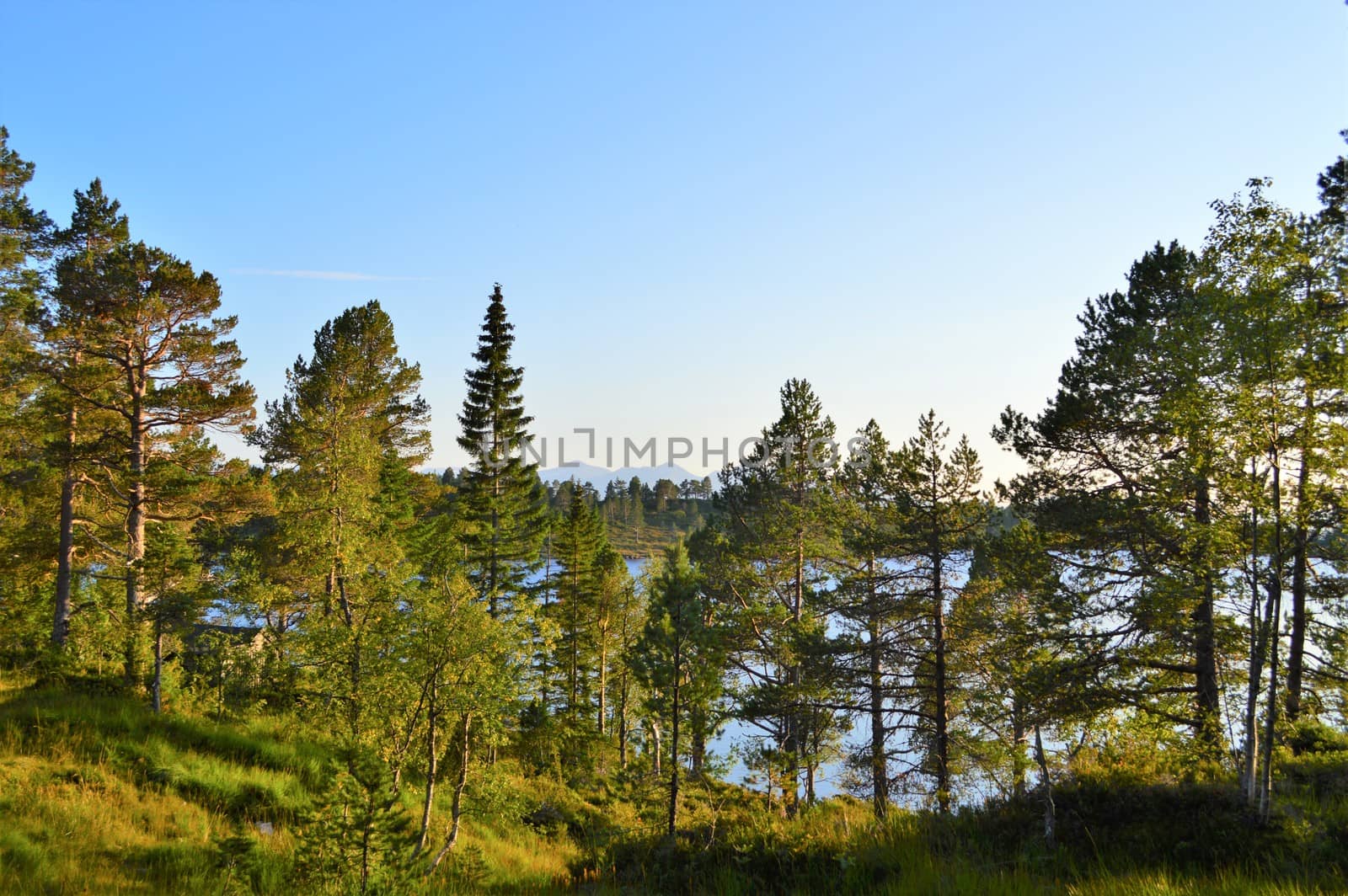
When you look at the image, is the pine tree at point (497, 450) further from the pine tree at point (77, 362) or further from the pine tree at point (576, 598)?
the pine tree at point (77, 362)

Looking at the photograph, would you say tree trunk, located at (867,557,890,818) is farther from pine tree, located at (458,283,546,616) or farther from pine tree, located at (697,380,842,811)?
pine tree, located at (458,283,546,616)

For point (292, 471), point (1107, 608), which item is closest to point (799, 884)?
point (1107, 608)

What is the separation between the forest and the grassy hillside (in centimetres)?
9

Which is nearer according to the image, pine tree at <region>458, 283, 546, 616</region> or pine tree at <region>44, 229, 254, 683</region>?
pine tree at <region>44, 229, 254, 683</region>

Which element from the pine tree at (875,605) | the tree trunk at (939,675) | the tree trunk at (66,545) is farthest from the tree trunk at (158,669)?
the tree trunk at (939,675)

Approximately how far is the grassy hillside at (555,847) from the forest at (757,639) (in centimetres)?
9

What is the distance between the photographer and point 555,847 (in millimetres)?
15000

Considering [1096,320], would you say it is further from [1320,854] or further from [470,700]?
[470,700]

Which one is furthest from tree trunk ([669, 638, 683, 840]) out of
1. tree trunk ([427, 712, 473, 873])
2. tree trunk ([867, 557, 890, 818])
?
tree trunk ([427, 712, 473, 873])

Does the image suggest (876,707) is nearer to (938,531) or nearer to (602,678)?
(938,531)

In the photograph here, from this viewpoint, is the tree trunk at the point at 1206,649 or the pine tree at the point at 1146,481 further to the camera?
the tree trunk at the point at 1206,649

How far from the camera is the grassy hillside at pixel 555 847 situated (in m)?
6.87

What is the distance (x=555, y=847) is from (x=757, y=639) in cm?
1044

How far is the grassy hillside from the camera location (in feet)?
22.5
